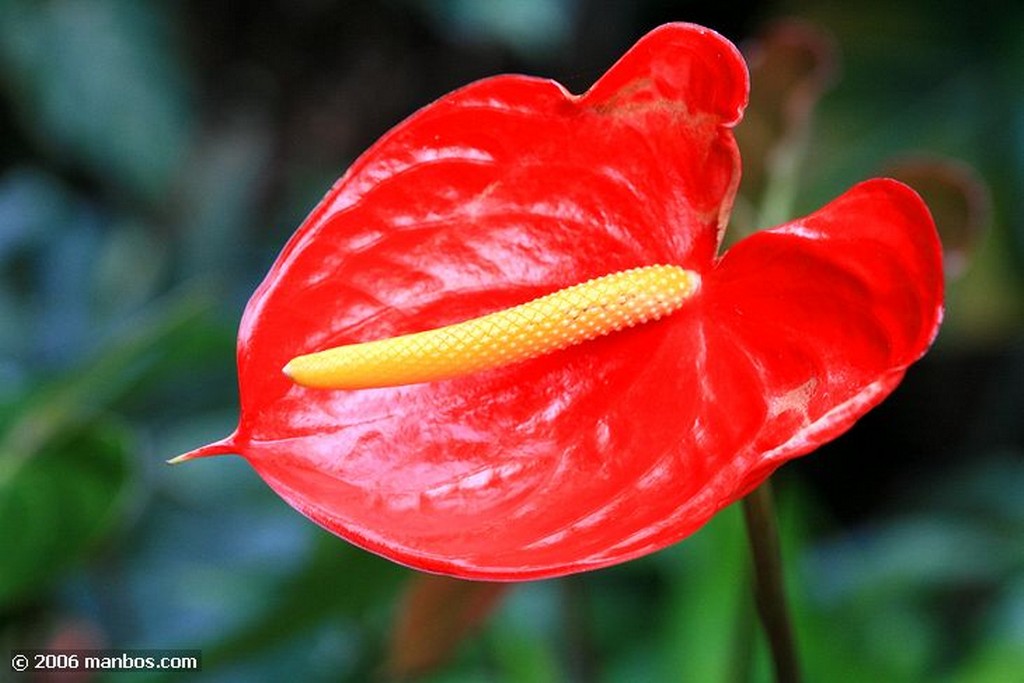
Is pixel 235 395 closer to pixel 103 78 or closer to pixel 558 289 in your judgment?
pixel 103 78

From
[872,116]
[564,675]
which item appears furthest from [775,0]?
[564,675]

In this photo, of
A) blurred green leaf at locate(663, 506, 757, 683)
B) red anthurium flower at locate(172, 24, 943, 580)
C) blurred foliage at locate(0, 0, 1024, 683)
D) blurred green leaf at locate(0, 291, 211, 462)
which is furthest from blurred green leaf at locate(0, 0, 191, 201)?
red anthurium flower at locate(172, 24, 943, 580)

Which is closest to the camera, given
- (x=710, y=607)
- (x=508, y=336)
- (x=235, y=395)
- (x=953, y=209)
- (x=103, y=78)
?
(x=508, y=336)

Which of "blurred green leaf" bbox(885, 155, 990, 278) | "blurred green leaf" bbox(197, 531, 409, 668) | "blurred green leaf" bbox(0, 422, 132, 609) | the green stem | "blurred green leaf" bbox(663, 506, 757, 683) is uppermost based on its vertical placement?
"blurred green leaf" bbox(885, 155, 990, 278)

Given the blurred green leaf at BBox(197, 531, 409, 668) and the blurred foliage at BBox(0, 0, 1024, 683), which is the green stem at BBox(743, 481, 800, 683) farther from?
the blurred green leaf at BBox(197, 531, 409, 668)

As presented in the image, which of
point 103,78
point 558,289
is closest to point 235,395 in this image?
point 103,78

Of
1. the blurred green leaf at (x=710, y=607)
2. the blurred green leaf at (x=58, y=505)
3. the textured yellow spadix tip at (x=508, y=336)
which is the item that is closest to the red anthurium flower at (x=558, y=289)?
the textured yellow spadix tip at (x=508, y=336)

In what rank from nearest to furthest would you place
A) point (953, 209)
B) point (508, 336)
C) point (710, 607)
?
point (508, 336) < point (953, 209) < point (710, 607)
